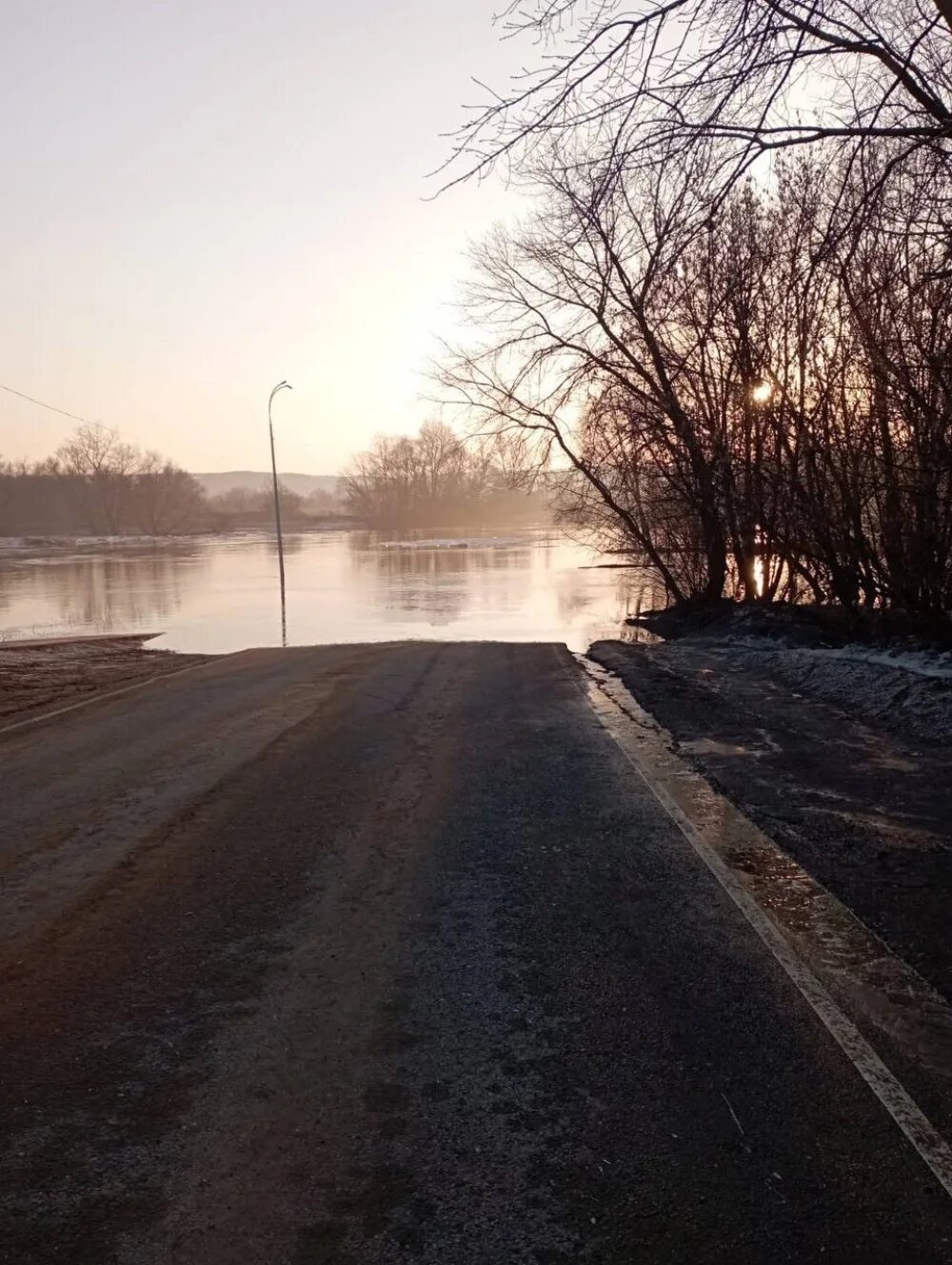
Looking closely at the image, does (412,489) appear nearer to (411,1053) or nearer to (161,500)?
(161,500)

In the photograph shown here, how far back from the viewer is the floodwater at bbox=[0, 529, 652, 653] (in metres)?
22.6

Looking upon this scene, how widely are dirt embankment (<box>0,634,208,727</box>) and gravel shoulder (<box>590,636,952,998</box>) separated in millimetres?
7469

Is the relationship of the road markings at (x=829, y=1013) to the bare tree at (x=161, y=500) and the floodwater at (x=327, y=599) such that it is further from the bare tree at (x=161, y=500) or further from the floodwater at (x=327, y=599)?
the bare tree at (x=161, y=500)

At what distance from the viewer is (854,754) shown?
8.08 meters

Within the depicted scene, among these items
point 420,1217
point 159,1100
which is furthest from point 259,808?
point 420,1217

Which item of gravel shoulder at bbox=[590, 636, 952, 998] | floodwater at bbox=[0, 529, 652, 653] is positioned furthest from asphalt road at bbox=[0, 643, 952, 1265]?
floodwater at bbox=[0, 529, 652, 653]

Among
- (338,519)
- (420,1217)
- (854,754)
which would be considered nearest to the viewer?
(420,1217)

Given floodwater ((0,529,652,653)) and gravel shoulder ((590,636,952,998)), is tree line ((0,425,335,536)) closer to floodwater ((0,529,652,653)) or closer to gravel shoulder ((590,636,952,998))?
floodwater ((0,529,652,653))

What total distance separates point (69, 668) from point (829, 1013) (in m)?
14.7

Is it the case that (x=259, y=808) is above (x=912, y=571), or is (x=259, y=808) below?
below

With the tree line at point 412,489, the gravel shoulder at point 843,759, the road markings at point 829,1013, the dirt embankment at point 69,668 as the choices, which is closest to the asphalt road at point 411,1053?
the road markings at point 829,1013

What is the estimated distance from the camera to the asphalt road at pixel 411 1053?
258 centimetres

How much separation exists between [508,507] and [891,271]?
13976 cm

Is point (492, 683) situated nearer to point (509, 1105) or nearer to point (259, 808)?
point (259, 808)
